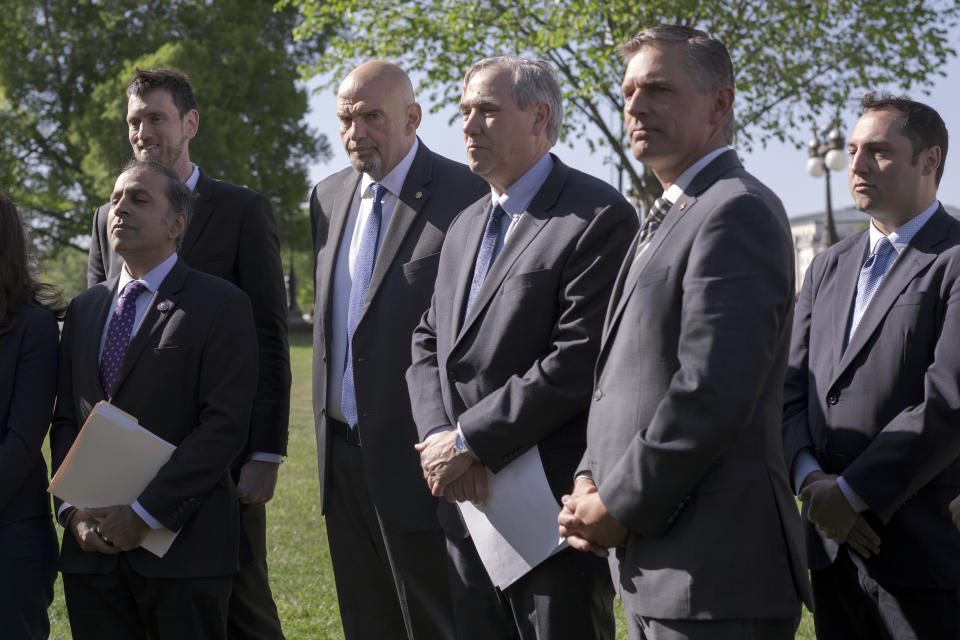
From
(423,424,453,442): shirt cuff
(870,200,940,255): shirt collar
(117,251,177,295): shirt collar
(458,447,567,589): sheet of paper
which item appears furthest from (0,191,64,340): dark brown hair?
(870,200,940,255): shirt collar

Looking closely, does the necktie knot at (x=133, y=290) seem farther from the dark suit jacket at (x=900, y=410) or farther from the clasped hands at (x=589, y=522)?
the dark suit jacket at (x=900, y=410)

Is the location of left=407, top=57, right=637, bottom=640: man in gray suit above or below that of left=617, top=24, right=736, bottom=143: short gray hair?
below

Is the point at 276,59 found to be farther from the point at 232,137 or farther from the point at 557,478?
A: the point at 557,478

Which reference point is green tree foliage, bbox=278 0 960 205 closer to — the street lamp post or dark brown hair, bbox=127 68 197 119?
the street lamp post

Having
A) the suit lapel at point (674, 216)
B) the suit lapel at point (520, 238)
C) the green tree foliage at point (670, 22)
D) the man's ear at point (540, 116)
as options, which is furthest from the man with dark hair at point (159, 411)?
the green tree foliage at point (670, 22)

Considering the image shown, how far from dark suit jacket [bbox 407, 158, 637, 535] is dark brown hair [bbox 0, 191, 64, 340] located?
1.49 metres

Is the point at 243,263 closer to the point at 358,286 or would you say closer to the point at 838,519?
the point at 358,286

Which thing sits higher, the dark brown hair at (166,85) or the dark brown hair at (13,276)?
the dark brown hair at (166,85)

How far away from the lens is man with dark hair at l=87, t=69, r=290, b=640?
14.8 feet

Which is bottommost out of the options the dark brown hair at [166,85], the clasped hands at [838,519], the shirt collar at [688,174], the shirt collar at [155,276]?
the clasped hands at [838,519]

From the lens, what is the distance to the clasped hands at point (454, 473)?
330 centimetres

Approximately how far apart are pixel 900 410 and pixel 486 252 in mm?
1480

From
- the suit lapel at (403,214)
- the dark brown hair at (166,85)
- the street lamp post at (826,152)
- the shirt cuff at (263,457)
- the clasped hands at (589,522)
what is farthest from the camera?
the street lamp post at (826,152)

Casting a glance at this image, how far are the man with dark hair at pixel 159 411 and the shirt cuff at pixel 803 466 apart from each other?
1.97 m
